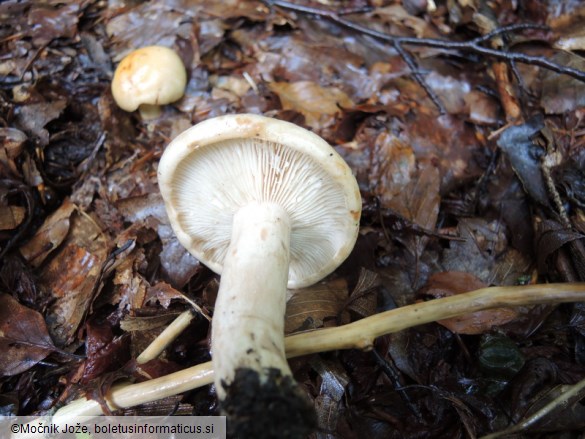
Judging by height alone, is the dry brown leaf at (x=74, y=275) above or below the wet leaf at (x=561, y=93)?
below

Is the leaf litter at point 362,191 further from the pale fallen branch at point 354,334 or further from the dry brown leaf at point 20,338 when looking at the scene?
the pale fallen branch at point 354,334

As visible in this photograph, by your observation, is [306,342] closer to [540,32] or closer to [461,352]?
[461,352]

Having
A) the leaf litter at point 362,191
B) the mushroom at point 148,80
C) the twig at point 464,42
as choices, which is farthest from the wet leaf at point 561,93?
the mushroom at point 148,80

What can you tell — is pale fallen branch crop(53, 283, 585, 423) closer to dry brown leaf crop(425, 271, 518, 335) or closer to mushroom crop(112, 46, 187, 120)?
dry brown leaf crop(425, 271, 518, 335)

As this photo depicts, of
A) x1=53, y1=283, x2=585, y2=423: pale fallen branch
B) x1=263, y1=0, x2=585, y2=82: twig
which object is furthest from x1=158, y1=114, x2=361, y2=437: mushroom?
x1=263, y1=0, x2=585, y2=82: twig

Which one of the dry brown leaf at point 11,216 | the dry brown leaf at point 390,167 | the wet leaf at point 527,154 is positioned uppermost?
the wet leaf at point 527,154

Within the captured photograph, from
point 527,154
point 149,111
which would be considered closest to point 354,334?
point 527,154

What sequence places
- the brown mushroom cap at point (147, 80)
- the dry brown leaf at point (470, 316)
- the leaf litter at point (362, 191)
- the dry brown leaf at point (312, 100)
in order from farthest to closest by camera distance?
the dry brown leaf at point (312, 100)
the brown mushroom cap at point (147, 80)
the dry brown leaf at point (470, 316)
the leaf litter at point (362, 191)

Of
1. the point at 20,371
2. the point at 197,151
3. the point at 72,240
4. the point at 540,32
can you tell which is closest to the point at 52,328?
the point at 20,371
